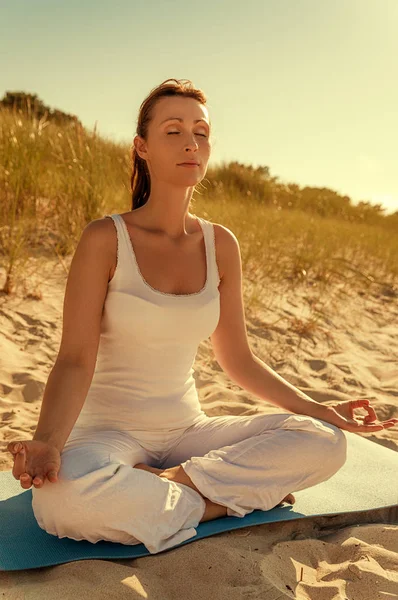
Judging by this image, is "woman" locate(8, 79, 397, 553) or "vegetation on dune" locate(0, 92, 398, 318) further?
"vegetation on dune" locate(0, 92, 398, 318)

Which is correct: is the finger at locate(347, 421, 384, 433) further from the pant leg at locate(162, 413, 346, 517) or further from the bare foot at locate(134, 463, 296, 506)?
the bare foot at locate(134, 463, 296, 506)

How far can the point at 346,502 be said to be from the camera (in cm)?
249

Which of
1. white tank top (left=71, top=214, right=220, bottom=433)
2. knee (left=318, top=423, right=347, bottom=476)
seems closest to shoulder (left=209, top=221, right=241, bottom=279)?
white tank top (left=71, top=214, right=220, bottom=433)

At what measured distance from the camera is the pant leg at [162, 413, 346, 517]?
2.15 meters

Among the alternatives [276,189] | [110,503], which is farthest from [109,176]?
[276,189]

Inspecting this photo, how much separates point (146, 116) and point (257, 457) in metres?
1.21

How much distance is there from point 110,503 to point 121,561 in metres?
0.18

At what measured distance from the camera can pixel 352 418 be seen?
7.84 feet

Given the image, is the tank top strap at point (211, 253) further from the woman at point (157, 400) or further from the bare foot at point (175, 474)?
the bare foot at point (175, 474)

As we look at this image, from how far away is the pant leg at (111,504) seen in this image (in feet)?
6.38

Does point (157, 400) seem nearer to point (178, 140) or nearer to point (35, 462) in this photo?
point (35, 462)

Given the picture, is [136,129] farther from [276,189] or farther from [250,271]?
[276,189]

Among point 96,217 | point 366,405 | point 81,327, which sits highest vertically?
point 96,217

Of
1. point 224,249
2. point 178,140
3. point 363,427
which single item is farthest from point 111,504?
point 178,140
